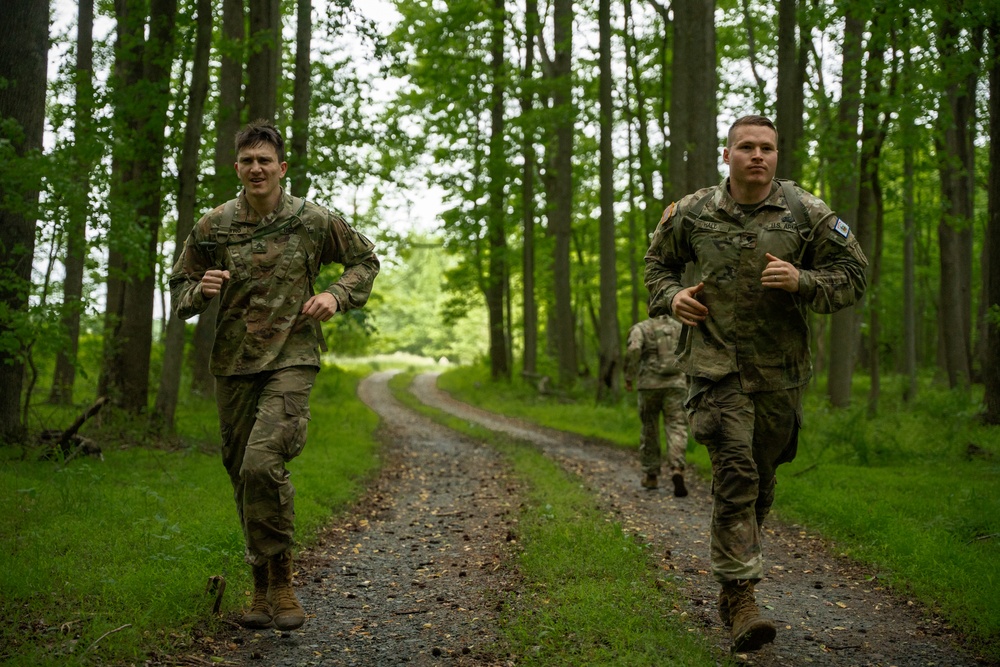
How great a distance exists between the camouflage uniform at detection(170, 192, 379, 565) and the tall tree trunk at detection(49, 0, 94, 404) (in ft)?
15.7

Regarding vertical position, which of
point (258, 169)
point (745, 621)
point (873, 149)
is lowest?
point (745, 621)

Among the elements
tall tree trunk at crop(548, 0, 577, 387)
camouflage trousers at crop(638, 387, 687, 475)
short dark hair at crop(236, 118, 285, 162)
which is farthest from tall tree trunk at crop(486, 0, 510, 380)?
short dark hair at crop(236, 118, 285, 162)

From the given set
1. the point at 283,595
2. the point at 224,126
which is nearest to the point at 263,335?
the point at 283,595

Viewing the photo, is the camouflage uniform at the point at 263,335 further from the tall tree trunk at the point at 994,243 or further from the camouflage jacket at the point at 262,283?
the tall tree trunk at the point at 994,243

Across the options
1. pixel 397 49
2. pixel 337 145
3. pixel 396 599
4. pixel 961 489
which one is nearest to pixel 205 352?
pixel 337 145

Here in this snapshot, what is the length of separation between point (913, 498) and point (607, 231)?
12059mm

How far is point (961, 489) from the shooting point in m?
8.66

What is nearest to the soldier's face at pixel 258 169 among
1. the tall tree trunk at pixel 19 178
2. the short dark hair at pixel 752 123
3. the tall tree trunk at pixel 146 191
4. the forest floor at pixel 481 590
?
the forest floor at pixel 481 590

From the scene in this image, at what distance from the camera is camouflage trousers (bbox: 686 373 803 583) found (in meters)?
4.48

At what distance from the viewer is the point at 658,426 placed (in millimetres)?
10164

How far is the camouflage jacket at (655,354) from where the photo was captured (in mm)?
9984

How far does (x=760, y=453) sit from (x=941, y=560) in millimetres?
2543

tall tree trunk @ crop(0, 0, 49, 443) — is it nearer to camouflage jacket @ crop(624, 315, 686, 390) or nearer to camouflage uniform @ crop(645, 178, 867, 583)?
camouflage jacket @ crop(624, 315, 686, 390)

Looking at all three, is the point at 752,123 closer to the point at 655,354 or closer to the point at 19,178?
the point at 655,354
